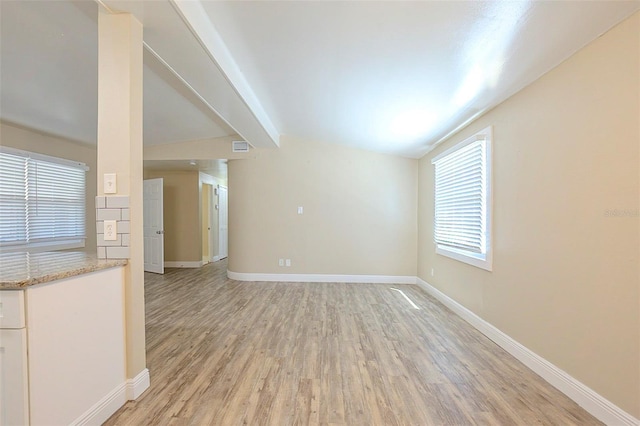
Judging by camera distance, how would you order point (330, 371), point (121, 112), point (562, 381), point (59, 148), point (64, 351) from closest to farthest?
1. point (64, 351)
2. point (121, 112)
3. point (562, 381)
4. point (330, 371)
5. point (59, 148)

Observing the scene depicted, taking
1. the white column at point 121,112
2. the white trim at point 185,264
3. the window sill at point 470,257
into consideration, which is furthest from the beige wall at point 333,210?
the white column at point 121,112

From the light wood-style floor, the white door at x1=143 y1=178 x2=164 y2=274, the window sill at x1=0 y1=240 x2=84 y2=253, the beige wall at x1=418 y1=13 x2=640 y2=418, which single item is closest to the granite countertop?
the light wood-style floor

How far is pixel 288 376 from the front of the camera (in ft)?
6.88

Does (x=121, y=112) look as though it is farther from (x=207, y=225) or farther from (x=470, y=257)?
(x=207, y=225)

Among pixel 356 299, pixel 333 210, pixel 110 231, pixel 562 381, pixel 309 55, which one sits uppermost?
pixel 309 55

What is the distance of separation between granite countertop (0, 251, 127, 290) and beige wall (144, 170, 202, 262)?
184 inches

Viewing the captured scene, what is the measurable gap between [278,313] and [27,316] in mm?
2471

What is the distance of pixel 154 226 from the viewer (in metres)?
5.78

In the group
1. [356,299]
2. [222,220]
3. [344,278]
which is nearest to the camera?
[356,299]

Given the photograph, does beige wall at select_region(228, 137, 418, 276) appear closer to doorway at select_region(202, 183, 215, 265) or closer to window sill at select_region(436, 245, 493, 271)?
window sill at select_region(436, 245, 493, 271)

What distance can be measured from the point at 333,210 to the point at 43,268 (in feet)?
13.2

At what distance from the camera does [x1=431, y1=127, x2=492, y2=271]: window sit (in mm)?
2898

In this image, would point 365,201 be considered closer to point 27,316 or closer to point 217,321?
point 217,321

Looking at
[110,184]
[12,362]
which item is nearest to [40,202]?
[110,184]
